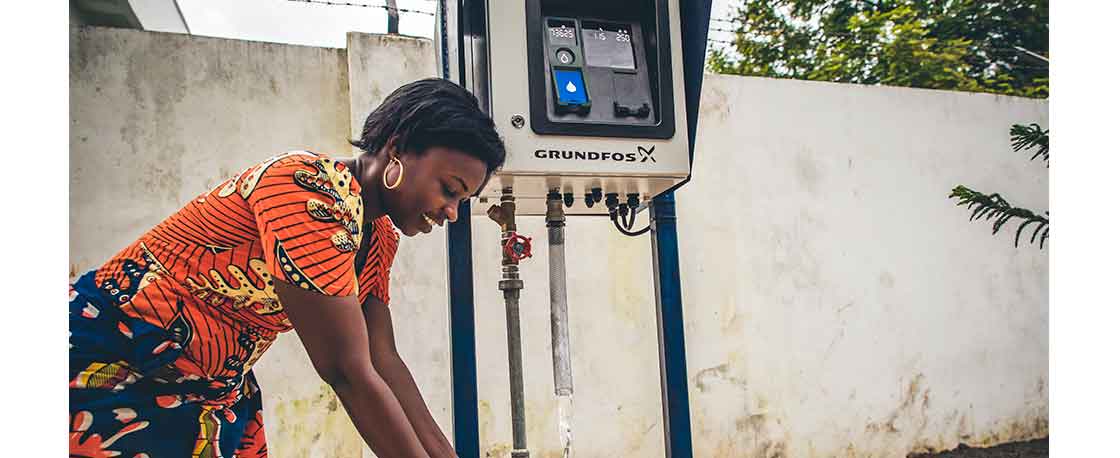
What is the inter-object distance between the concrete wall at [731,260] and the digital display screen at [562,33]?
141 centimetres

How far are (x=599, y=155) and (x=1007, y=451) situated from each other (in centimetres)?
303

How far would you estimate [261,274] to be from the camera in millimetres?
1009

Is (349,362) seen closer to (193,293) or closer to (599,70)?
(193,293)

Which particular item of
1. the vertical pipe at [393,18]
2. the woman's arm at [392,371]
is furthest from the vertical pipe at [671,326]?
the vertical pipe at [393,18]

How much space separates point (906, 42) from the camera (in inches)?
205

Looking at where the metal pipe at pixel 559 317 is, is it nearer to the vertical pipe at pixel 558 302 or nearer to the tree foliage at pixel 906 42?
the vertical pipe at pixel 558 302

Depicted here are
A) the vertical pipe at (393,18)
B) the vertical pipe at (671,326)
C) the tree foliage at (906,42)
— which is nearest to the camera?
the vertical pipe at (671,326)

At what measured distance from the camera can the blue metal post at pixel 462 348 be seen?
1729 mm

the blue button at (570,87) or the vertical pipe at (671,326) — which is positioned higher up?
the blue button at (570,87)

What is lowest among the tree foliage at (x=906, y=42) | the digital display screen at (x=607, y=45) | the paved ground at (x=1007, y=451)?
the paved ground at (x=1007, y=451)

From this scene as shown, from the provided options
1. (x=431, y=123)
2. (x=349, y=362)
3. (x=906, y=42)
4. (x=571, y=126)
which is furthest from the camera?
(x=906, y=42)

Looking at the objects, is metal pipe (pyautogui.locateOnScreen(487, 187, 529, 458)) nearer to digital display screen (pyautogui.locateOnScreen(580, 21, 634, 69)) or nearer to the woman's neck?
digital display screen (pyautogui.locateOnScreen(580, 21, 634, 69))

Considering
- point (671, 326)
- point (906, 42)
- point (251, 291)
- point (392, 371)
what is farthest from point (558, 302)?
point (906, 42)
